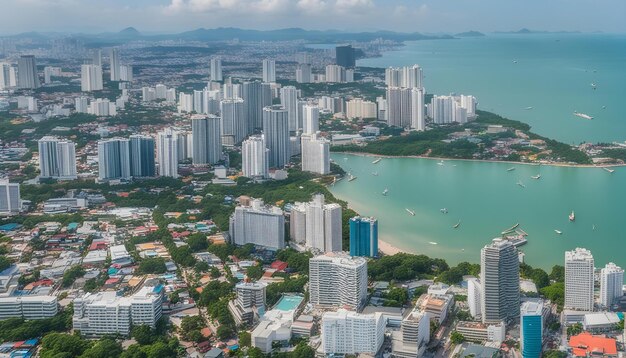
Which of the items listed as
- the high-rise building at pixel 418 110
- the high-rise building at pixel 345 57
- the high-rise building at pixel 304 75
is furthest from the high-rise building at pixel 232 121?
the high-rise building at pixel 345 57

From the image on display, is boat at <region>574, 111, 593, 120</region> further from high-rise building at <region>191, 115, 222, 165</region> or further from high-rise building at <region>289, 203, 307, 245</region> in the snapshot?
high-rise building at <region>289, 203, 307, 245</region>

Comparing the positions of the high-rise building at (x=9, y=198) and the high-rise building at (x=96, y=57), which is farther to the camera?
the high-rise building at (x=96, y=57)

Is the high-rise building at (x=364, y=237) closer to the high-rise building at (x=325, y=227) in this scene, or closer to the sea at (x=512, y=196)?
the high-rise building at (x=325, y=227)

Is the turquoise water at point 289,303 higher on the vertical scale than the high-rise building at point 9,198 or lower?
lower

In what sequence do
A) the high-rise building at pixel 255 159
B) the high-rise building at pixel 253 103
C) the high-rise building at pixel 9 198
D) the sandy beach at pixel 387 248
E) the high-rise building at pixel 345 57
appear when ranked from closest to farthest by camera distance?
the sandy beach at pixel 387 248, the high-rise building at pixel 9 198, the high-rise building at pixel 255 159, the high-rise building at pixel 253 103, the high-rise building at pixel 345 57

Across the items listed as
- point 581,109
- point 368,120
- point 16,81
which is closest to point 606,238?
point 368,120

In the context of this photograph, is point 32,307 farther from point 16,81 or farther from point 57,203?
point 16,81

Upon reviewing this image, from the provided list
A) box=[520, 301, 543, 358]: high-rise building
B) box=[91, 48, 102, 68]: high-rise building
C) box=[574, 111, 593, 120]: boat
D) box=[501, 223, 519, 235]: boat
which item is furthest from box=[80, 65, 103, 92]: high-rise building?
box=[520, 301, 543, 358]: high-rise building
